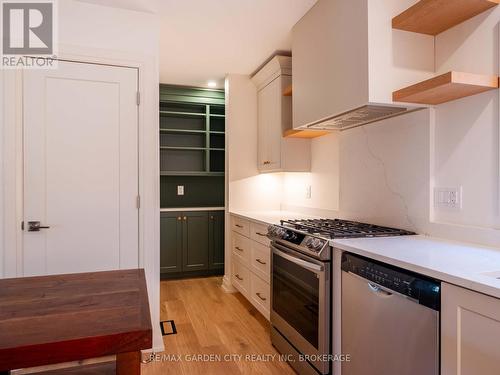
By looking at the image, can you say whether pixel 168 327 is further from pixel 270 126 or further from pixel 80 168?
pixel 270 126

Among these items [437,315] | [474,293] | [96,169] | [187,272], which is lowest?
[187,272]

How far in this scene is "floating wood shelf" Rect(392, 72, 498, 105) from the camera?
1557 mm

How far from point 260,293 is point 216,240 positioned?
1506 millimetres

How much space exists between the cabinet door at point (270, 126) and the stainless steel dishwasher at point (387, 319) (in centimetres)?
181

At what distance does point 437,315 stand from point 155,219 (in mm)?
1940

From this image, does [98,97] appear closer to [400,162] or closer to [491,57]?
[400,162]

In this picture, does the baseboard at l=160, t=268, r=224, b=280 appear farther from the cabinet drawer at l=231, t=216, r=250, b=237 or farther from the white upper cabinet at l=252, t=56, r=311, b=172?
the white upper cabinet at l=252, t=56, r=311, b=172

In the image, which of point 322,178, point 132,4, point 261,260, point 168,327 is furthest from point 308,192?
point 132,4

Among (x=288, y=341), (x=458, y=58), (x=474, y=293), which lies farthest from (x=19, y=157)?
(x=458, y=58)

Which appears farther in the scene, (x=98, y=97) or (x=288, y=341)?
(x=98, y=97)

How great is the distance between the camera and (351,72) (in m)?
2.00

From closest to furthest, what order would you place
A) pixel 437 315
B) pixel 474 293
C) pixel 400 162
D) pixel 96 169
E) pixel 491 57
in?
1. pixel 474 293
2. pixel 437 315
3. pixel 491 57
4. pixel 400 162
5. pixel 96 169

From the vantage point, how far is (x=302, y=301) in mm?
2090

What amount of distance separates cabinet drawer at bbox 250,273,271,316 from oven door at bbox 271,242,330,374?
0.95ft
